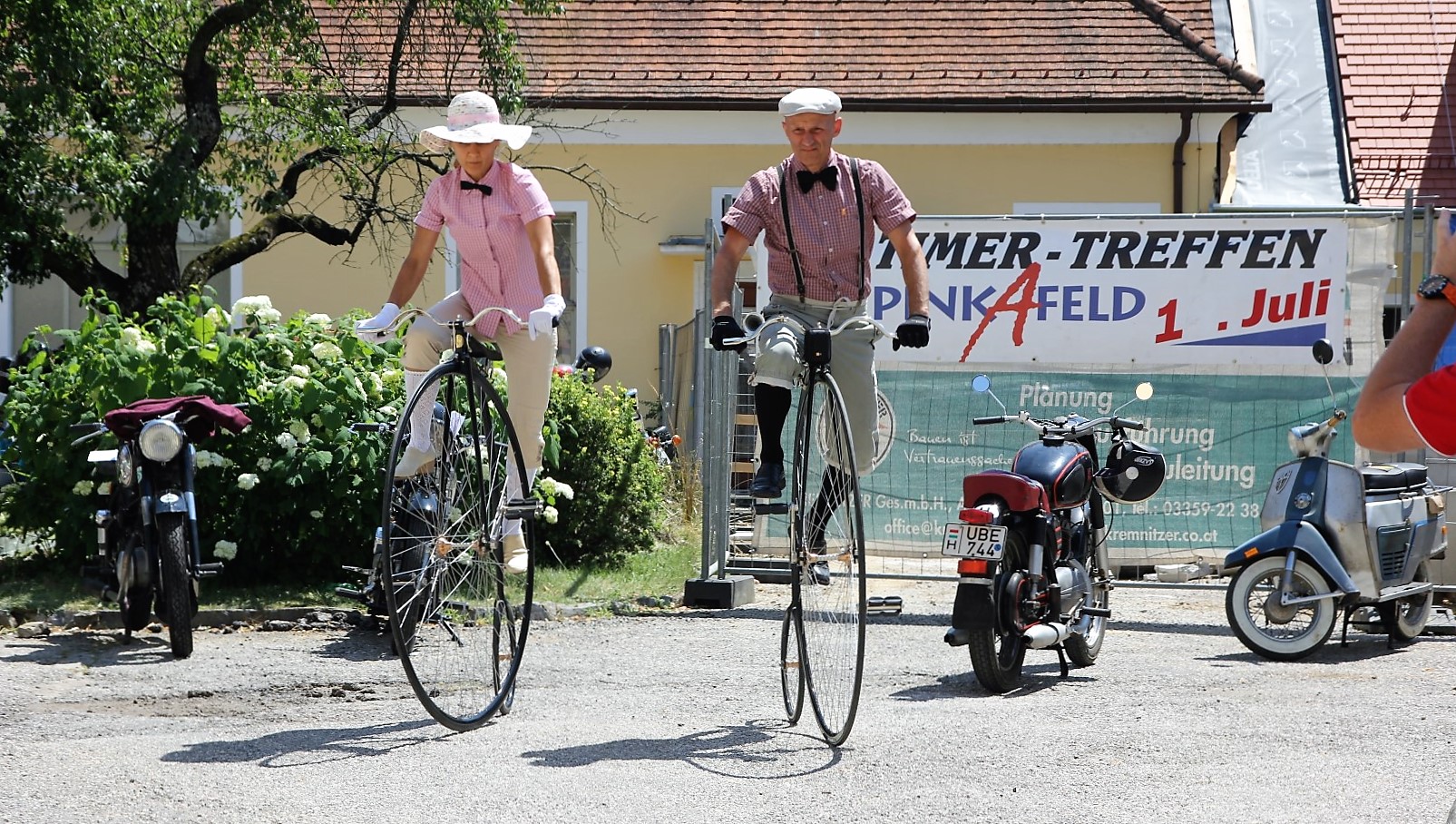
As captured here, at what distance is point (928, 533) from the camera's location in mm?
9867

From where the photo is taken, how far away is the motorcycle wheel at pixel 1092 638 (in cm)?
726

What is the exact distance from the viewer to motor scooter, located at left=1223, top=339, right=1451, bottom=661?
775 cm

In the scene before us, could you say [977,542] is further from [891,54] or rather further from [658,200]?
[891,54]

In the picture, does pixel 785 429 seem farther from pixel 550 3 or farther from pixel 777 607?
pixel 550 3

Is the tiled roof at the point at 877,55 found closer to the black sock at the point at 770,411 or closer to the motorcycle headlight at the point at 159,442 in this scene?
the motorcycle headlight at the point at 159,442

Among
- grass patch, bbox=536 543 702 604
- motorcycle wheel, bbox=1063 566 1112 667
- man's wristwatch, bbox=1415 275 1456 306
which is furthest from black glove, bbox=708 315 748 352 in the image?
man's wristwatch, bbox=1415 275 1456 306

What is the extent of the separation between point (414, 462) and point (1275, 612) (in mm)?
4164

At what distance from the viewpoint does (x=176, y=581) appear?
6.91m

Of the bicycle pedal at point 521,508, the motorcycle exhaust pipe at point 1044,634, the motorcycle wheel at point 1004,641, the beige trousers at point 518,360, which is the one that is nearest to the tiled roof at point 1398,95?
the motorcycle exhaust pipe at point 1044,634

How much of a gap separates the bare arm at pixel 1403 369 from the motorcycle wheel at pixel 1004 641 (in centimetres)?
422

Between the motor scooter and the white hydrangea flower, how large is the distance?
457cm

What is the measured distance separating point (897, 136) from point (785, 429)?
867 cm

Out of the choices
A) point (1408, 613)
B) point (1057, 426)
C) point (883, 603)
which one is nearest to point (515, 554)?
point (883, 603)

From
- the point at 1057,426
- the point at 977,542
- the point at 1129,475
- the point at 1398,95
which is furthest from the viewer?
the point at 1398,95
